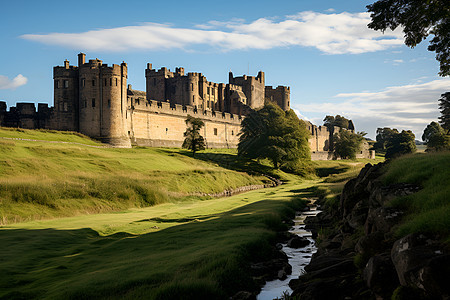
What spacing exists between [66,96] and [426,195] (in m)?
57.8

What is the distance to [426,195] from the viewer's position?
1065 centimetres

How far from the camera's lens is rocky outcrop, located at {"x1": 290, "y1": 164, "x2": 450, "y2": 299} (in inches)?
267

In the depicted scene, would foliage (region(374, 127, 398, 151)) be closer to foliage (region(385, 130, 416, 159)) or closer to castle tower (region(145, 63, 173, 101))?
foliage (region(385, 130, 416, 159))

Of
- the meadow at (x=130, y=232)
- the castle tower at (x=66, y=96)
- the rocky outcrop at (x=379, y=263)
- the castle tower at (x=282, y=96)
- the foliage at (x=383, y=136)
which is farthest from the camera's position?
the foliage at (x=383, y=136)

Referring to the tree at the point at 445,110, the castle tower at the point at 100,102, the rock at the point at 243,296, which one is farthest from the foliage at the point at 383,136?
the rock at the point at 243,296

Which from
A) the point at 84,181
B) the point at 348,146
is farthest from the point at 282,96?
the point at 84,181

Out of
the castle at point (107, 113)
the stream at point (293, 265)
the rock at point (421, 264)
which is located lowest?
the stream at point (293, 265)

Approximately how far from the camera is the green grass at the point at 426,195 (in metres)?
8.49

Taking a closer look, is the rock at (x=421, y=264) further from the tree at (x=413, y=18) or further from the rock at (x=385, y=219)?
the tree at (x=413, y=18)

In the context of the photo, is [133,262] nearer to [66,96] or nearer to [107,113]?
[107,113]

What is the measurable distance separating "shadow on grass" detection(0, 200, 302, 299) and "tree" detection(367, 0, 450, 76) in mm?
11409

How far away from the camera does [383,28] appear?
18.7 meters

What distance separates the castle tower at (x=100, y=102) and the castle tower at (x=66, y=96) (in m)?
1.58

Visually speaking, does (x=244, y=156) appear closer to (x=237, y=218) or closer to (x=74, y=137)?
(x=74, y=137)
